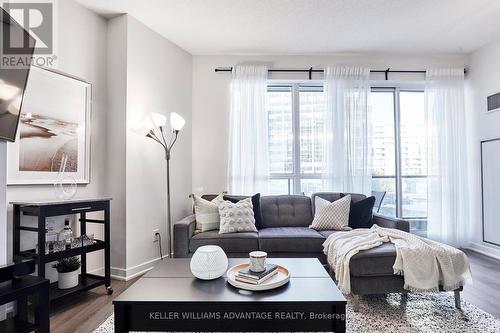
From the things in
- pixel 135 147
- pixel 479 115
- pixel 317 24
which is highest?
pixel 317 24

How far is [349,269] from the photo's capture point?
2.24 m

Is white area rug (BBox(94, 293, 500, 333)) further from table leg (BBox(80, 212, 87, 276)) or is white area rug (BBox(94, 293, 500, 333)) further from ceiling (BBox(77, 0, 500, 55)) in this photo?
ceiling (BBox(77, 0, 500, 55))

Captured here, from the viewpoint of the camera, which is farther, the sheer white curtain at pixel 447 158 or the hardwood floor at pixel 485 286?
the sheer white curtain at pixel 447 158

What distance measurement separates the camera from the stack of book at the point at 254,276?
5.31 feet

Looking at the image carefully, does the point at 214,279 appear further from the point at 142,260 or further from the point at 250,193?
the point at 250,193

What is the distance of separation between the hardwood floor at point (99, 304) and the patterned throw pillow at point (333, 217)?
124 centimetres

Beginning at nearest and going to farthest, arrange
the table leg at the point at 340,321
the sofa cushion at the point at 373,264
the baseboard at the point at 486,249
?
the table leg at the point at 340,321 < the sofa cushion at the point at 373,264 < the baseboard at the point at 486,249

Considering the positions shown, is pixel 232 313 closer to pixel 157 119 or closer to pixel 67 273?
pixel 67 273

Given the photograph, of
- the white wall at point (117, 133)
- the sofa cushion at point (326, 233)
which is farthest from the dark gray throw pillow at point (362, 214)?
the white wall at point (117, 133)

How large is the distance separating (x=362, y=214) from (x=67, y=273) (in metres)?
3.03

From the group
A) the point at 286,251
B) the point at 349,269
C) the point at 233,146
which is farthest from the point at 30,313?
the point at 233,146

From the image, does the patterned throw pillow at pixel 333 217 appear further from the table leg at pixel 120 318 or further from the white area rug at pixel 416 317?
the table leg at pixel 120 318

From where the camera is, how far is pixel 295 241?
2961 mm

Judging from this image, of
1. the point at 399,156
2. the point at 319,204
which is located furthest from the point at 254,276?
the point at 399,156
